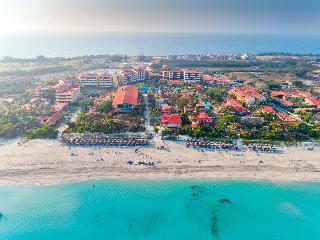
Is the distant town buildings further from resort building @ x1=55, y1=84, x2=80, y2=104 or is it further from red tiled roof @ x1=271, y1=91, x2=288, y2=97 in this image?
resort building @ x1=55, y1=84, x2=80, y2=104

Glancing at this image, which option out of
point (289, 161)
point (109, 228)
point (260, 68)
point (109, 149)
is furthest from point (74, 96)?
point (260, 68)

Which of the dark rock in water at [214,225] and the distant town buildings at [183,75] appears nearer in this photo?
the dark rock in water at [214,225]

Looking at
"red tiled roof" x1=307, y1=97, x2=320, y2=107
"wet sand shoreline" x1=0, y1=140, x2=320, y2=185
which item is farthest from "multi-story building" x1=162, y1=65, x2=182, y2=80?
"wet sand shoreline" x1=0, y1=140, x2=320, y2=185

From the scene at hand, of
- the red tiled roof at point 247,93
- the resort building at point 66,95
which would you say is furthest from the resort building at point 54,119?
the red tiled roof at point 247,93

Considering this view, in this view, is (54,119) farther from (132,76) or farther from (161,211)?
(132,76)

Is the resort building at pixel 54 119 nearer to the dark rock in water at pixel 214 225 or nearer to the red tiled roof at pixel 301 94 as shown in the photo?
the dark rock in water at pixel 214 225

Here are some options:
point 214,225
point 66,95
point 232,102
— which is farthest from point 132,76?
point 214,225
